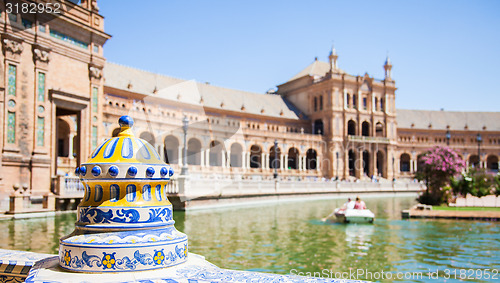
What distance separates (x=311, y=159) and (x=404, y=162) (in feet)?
70.3

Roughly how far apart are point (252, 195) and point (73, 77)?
14.9 meters

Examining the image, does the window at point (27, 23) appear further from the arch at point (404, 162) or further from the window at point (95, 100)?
the arch at point (404, 162)

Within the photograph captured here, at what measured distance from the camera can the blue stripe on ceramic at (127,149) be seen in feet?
12.1

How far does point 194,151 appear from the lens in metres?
54.7

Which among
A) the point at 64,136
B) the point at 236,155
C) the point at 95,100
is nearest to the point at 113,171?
the point at 95,100

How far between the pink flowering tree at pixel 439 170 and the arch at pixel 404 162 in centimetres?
5448

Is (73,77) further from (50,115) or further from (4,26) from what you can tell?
(4,26)

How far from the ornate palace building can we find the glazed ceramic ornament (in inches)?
715

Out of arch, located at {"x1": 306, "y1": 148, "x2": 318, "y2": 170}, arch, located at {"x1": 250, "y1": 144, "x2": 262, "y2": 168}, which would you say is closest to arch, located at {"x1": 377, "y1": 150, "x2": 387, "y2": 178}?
arch, located at {"x1": 306, "y1": 148, "x2": 318, "y2": 170}

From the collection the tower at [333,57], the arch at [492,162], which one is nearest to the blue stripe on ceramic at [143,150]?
the tower at [333,57]

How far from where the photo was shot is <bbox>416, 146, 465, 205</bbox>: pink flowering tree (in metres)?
26.3

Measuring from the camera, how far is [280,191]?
37844mm

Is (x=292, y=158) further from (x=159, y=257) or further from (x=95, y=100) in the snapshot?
(x=159, y=257)

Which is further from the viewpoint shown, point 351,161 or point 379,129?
point 379,129
